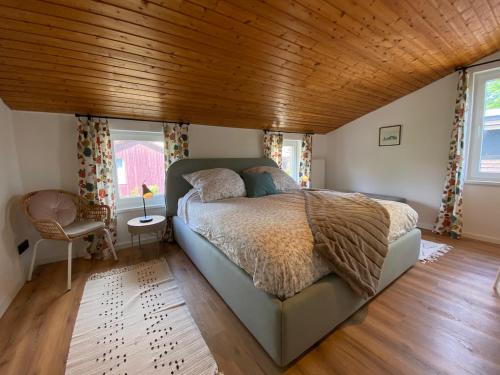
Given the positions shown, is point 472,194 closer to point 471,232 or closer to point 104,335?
point 471,232

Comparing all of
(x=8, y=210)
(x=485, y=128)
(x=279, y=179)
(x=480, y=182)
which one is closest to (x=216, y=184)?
(x=279, y=179)

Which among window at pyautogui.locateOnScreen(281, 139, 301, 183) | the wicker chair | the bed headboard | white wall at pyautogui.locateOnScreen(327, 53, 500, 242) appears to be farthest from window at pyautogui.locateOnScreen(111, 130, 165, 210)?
white wall at pyautogui.locateOnScreen(327, 53, 500, 242)

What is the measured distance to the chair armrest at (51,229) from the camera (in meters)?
2.05

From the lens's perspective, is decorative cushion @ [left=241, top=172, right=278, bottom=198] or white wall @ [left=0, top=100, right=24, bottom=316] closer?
white wall @ [left=0, top=100, right=24, bottom=316]

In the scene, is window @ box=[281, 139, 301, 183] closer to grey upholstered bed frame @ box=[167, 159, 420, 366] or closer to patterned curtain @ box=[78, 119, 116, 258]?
grey upholstered bed frame @ box=[167, 159, 420, 366]

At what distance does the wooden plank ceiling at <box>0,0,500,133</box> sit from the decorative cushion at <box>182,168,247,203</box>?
2.80 ft

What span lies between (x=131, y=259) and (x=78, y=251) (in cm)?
69

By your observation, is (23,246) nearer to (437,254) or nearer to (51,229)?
(51,229)

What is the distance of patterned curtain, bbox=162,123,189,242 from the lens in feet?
10.2

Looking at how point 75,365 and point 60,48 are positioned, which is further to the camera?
point 60,48

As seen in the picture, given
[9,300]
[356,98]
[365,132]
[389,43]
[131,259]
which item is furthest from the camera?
[365,132]

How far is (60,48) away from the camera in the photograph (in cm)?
163

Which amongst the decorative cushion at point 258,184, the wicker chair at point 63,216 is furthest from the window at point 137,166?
the decorative cushion at point 258,184

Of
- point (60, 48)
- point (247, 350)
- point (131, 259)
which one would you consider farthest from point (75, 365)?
point (60, 48)
